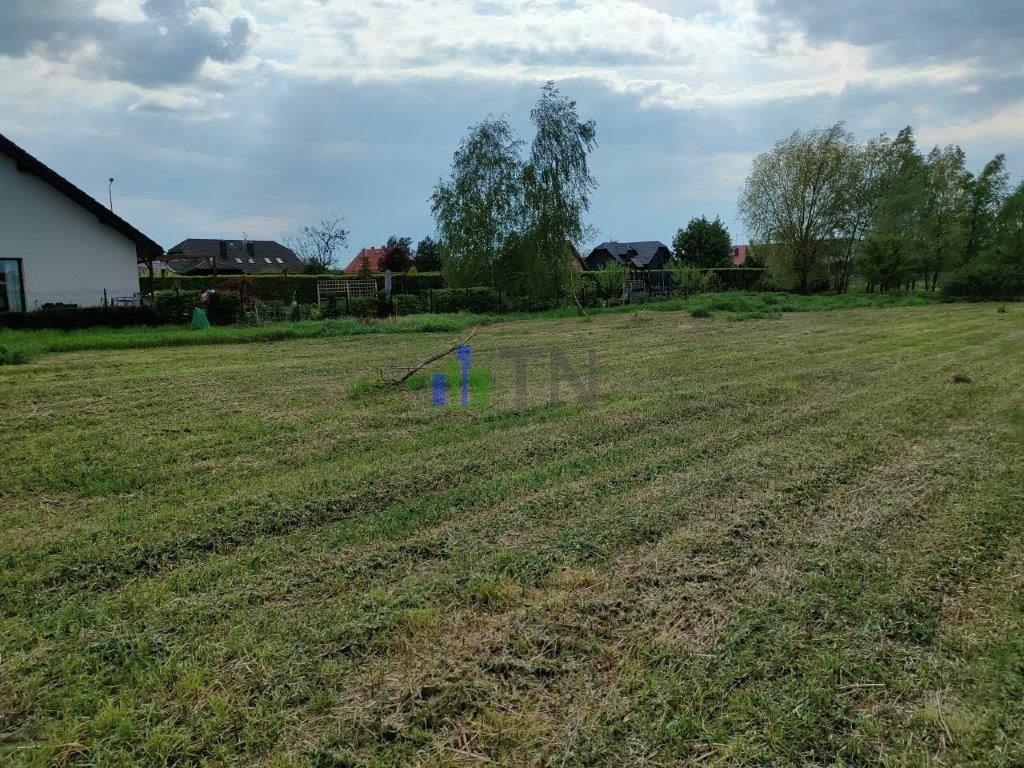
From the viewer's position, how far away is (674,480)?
4.04m

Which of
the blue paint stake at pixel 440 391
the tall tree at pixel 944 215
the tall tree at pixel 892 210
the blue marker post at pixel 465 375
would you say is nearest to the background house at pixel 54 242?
the blue marker post at pixel 465 375

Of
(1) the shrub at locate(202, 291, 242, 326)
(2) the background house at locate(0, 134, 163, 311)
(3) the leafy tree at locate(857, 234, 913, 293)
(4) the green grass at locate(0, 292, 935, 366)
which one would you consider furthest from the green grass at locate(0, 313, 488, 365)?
(3) the leafy tree at locate(857, 234, 913, 293)

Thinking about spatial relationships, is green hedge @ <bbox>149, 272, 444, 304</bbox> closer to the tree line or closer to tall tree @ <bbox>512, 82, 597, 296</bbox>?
tall tree @ <bbox>512, 82, 597, 296</bbox>

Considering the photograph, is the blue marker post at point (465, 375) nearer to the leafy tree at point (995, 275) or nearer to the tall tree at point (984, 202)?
the leafy tree at point (995, 275)

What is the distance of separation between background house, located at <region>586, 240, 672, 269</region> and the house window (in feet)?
136

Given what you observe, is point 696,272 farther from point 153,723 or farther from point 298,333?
point 153,723

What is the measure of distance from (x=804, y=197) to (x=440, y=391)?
114 ft

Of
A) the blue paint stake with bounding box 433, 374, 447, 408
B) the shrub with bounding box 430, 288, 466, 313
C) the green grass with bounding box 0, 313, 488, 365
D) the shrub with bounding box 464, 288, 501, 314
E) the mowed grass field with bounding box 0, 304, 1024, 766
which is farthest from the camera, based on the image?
the shrub with bounding box 464, 288, 501, 314

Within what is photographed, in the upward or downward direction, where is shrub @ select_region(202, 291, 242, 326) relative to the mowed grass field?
upward

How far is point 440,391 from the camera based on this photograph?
24.1 ft

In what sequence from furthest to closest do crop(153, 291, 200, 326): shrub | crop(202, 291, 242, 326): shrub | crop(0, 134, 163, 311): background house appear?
crop(202, 291, 242, 326): shrub < crop(153, 291, 200, 326): shrub < crop(0, 134, 163, 311): background house

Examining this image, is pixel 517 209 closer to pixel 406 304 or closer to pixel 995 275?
pixel 406 304

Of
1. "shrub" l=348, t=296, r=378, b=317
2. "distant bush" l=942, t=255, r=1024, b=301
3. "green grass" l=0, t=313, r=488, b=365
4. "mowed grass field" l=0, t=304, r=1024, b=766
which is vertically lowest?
"mowed grass field" l=0, t=304, r=1024, b=766

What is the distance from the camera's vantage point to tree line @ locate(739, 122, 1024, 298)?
33.4 metres
